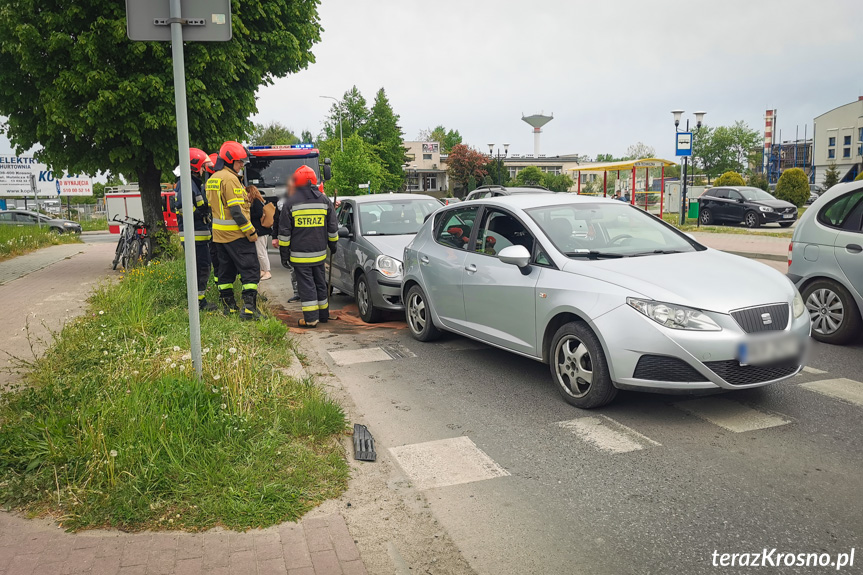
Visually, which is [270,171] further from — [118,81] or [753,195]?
[753,195]

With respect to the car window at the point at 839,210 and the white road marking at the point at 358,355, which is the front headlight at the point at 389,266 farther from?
the car window at the point at 839,210

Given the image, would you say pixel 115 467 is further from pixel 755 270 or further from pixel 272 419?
pixel 755 270

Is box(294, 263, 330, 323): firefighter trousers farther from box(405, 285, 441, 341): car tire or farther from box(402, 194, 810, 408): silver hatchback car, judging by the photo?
box(402, 194, 810, 408): silver hatchback car

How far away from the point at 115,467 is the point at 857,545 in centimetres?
378

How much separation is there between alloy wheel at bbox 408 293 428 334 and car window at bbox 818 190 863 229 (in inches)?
173

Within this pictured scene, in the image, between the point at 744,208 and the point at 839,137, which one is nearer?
Answer: the point at 744,208

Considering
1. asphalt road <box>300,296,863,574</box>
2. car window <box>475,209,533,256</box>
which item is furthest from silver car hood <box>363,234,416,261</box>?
asphalt road <box>300,296,863,574</box>

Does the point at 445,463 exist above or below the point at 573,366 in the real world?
below

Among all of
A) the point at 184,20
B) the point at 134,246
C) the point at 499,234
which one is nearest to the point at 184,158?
the point at 184,20

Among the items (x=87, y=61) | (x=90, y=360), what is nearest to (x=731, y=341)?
(x=90, y=360)

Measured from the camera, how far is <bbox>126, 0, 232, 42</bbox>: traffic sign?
461 centimetres

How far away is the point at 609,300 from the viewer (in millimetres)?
5211

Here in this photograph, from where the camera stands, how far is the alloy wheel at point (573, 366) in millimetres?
5406
